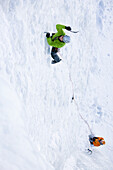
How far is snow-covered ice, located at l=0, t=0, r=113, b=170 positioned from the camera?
197cm

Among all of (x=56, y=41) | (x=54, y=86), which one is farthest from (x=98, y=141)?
(x=56, y=41)

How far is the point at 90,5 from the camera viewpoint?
517 cm

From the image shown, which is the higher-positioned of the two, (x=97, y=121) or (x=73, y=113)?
(x=73, y=113)

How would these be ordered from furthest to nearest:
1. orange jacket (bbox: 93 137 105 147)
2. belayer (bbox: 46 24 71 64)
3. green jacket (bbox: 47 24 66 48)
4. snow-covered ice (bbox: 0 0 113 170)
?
orange jacket (bbox: 93 137 105 147) → green jacket (bbox: 47 24 66 48) → belayer (bbox: 46 24 71 64) → snow-covered ice (bbox: 0 0 113 170)

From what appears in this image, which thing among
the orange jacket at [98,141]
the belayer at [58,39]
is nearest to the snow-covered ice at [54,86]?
the belayer at [58,39]

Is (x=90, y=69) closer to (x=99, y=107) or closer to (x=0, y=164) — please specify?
(x=99, y=107)

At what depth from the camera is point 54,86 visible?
3.74 meters

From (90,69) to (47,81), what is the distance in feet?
8.43

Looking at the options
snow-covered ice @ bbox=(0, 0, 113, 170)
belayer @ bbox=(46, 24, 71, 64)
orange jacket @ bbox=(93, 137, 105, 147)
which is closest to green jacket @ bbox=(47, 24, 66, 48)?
A: belayer @ bbox=(46, 24, 71, 64)

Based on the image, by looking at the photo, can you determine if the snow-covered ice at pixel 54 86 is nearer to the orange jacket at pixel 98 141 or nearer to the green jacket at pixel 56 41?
the green jacket at pixel 56 41

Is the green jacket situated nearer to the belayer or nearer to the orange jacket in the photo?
the belayer

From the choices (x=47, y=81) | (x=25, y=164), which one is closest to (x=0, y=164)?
(x=25, y=164)

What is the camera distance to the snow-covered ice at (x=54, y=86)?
6.46 feet

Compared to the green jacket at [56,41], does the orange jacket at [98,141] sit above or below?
below
